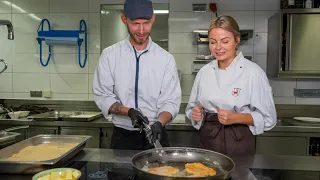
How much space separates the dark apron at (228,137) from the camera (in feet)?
5.64

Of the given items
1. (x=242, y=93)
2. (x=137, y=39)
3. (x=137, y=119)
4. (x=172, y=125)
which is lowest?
(x=172, y=125)

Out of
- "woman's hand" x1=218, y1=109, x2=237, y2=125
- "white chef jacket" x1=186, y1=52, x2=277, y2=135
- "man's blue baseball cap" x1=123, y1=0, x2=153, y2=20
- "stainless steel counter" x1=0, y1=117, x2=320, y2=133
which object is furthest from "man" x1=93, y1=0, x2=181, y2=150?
"stainless steel counter" x1=0, y1=117, x2=320, y2=133

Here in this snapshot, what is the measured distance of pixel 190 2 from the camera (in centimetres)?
355

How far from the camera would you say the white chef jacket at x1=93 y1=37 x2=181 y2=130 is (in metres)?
2.01

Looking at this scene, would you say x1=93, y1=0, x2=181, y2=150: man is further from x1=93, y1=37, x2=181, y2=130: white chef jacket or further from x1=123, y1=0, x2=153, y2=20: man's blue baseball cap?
x1=123, y1=0, x2=153, y2=20: man's blue baseball cap

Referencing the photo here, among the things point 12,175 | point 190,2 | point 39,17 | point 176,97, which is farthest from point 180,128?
point 39,17

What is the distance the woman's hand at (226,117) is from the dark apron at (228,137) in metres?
0.09

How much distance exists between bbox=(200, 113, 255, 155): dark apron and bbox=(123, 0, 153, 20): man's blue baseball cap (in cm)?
75

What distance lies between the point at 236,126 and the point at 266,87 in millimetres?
296

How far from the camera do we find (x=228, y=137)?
5.67ft

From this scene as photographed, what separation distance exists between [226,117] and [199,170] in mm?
488

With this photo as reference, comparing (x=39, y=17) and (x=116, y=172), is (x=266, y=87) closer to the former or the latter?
(x=116, y=172)

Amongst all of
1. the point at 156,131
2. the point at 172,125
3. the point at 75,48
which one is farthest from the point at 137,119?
the point at 75,48

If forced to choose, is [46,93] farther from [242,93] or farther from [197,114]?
[242,93]
